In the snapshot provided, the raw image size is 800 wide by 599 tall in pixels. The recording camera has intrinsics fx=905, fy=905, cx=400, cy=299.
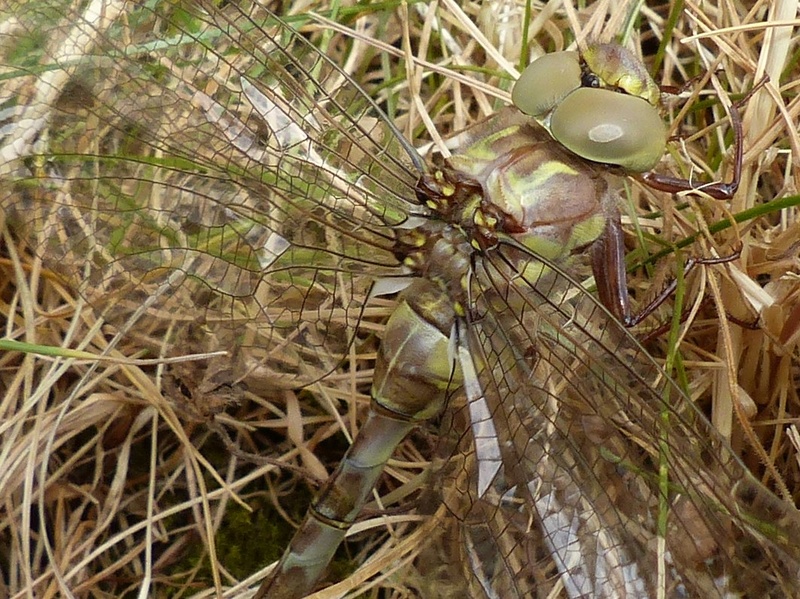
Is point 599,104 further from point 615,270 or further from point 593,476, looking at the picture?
point 593,476

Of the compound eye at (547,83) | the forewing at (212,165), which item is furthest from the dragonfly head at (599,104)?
the forewing at (212,165)

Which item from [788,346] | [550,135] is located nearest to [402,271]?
[550,135]

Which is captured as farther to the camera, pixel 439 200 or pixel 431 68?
pixel 431 68

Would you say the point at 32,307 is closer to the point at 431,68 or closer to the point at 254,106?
the point at 254,106

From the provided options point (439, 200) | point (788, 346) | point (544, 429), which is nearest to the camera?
point (544, 429)

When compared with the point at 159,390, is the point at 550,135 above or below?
above

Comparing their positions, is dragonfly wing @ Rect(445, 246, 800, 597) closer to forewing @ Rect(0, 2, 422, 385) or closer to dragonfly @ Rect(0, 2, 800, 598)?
dragonfly @ Rect(0, 2, 800, 598)

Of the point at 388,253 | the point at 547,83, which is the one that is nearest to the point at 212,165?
the point at 388,253

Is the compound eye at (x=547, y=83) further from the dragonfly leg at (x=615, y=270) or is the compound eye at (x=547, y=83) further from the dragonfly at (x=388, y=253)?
the dragonfly leg at (x=615, y=270)
